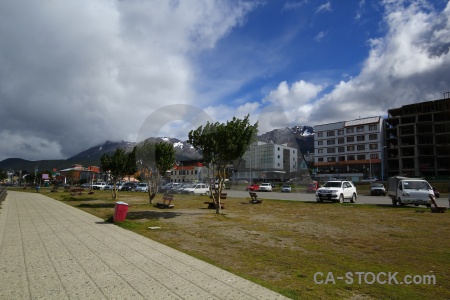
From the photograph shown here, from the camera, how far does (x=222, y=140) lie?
16.0 metres

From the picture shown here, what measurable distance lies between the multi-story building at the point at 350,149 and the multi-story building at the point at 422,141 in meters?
4.45

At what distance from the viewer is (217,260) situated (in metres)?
6.75

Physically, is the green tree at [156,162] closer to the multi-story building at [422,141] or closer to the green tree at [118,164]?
the green tree at [118,164]

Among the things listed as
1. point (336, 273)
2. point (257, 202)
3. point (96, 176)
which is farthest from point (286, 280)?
point (96, 176)

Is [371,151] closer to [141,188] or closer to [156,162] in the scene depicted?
[141,188]

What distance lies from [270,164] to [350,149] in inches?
917

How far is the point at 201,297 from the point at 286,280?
64.2 inches

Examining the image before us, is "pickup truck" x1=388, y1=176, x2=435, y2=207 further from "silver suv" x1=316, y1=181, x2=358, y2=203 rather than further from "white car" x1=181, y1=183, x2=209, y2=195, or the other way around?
"white car" x1=181, y1=183, x2=209, y2=195

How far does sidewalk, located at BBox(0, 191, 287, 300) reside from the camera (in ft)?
15.1

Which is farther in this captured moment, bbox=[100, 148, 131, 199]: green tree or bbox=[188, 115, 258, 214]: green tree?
bbox=[100, 148, 131, 199]: green tree

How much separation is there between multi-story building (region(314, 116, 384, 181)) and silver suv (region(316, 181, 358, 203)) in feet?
190

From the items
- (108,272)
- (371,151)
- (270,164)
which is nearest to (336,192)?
(108,272)

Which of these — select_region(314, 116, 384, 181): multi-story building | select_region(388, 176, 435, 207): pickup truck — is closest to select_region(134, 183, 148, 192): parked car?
select_region(388, 176, 435, 207): pickup truck

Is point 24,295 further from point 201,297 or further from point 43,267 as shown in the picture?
point 201,297
